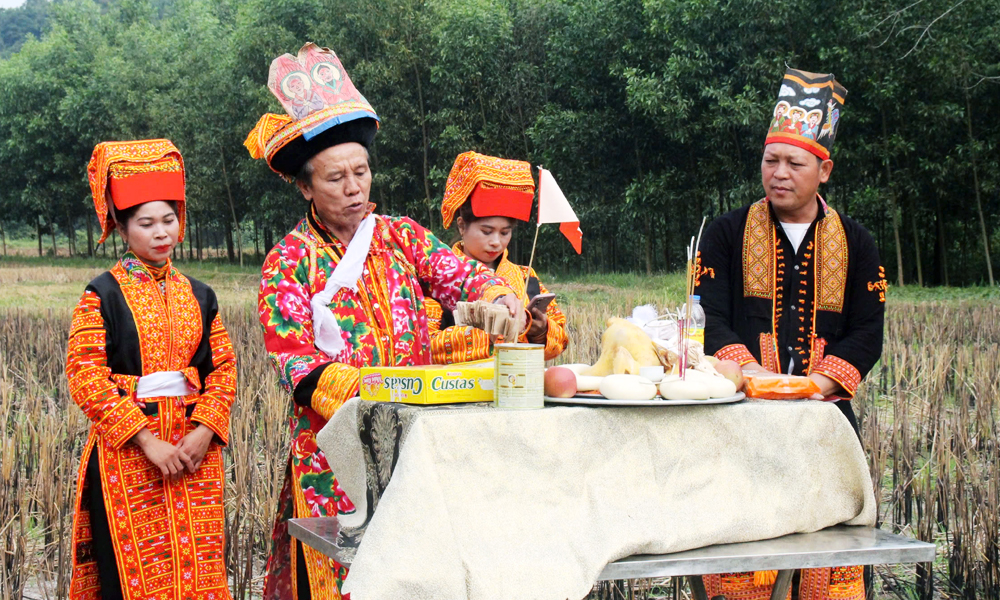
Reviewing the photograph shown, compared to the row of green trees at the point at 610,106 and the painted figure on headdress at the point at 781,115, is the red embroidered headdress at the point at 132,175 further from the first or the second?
the row of green trees at the point at 610,106

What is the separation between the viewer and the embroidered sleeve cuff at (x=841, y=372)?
2.58 metres

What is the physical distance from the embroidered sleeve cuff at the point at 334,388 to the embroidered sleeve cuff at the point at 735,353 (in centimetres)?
113

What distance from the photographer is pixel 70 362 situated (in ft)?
9.48

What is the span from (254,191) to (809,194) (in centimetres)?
2954

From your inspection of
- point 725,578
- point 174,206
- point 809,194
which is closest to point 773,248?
point 809,194

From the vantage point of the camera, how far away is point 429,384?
6.01ft

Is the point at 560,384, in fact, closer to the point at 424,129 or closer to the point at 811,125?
the point at 811,125

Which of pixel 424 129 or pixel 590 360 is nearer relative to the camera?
pixel 590 360

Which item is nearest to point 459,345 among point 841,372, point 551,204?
point 551,204

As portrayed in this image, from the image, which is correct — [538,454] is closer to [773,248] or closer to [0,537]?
[773,248]

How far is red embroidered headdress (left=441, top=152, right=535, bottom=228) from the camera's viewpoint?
3.72m

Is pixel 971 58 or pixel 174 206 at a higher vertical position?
pixel 971 58

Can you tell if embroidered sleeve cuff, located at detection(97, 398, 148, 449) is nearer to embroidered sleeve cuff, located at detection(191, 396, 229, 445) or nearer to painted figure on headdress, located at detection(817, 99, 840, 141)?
embroidered sleeve cuff, located at detection(191, 396, 229, 445)

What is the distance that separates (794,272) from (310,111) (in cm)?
150
